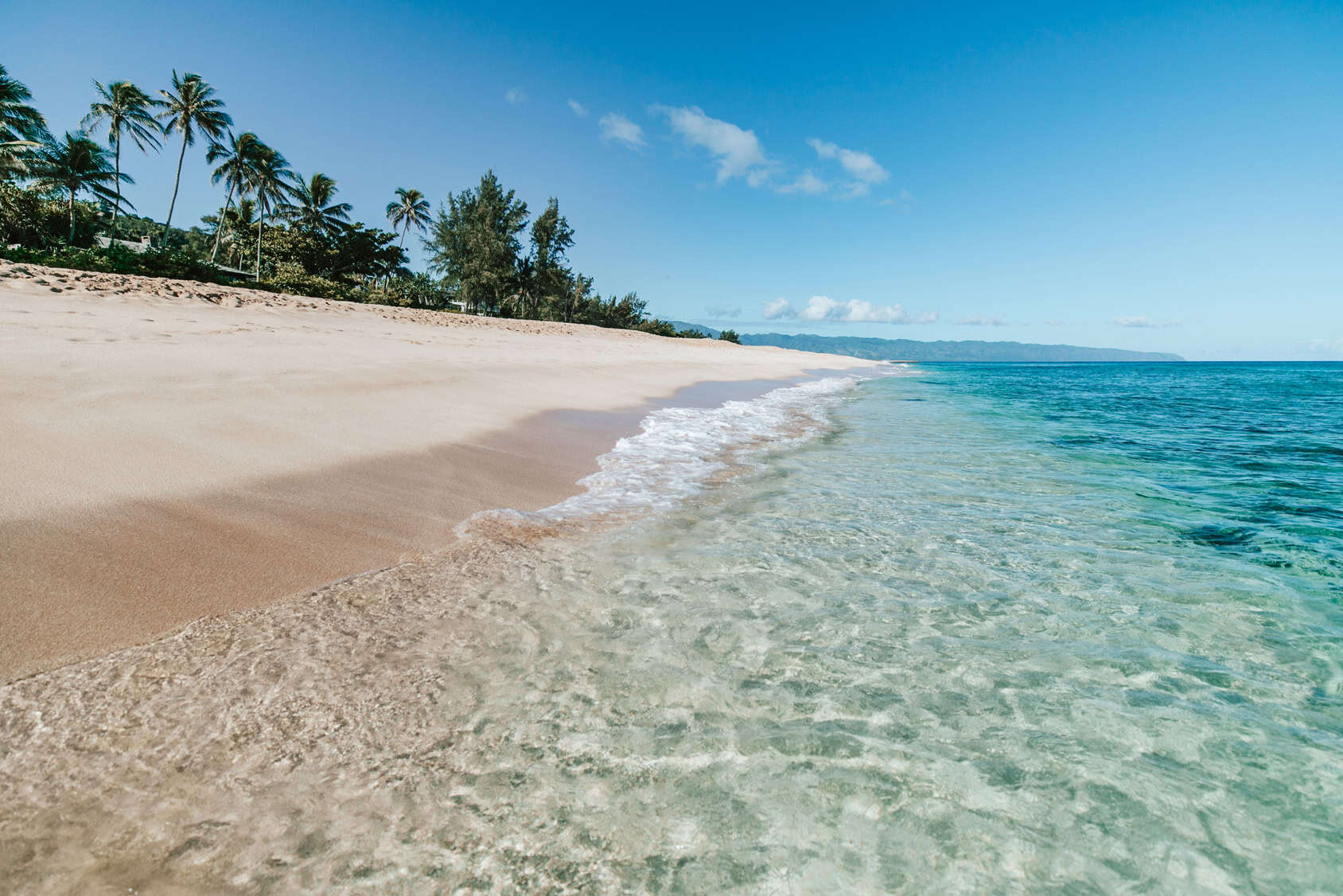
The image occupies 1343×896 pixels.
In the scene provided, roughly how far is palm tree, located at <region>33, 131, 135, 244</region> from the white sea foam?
42.8 m

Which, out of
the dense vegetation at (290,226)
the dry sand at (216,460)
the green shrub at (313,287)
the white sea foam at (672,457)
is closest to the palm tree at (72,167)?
the dense vegetation at (290,226)

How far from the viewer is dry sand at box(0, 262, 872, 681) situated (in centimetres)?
288

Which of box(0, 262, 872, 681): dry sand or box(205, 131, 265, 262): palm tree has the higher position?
box(205, 131, 265, 262): palm tree

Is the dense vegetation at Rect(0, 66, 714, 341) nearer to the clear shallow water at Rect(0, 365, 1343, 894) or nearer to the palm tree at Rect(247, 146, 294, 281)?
the palm tree at Rect(247, 146, 294, 281)

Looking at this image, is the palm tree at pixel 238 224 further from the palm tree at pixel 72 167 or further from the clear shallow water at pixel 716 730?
the clear shallow water at pixel 716 730

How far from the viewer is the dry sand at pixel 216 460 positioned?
9.44 feet

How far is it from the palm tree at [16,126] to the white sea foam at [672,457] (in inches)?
1638

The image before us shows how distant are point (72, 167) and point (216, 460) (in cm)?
4627

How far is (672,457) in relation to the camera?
7.36 m

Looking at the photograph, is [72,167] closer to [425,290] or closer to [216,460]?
[425,290]

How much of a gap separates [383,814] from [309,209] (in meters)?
54.0

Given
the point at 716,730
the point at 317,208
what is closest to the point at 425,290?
the point at 317,208

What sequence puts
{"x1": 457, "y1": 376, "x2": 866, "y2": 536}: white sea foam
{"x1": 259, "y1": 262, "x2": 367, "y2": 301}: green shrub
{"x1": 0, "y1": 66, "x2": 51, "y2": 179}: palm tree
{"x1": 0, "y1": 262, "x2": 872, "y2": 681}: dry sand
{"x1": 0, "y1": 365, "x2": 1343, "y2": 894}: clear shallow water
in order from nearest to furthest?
{"x1": 0, "y1": 365, "x2": 1343, "y2": 894}: clear shallow water, {"x1": 0, "y1": 262, "x2": 872, "y2": 681}: dry sand, {"x1": 457, "y1": 376, "x2": 866, "y2": 536}: white sea foam, {"x1": 259, "y1": 262, "x2": 367, "y2": 301}: green shrub, {"x1": 0, "y1": 66, "x2": 51, "y2": 179}: palm tree

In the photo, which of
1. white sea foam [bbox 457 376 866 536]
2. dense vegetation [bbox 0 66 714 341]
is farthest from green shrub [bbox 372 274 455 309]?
white sea foam [bbox 457 376 866 536]
